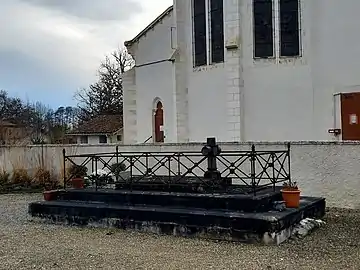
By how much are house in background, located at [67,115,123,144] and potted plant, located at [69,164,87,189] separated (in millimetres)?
23001

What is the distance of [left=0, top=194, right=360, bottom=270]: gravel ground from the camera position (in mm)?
6859

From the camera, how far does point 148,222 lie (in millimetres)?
9188

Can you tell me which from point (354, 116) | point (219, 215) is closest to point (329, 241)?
point (219, 215)

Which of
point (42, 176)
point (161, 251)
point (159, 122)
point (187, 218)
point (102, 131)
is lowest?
point (161, 251)

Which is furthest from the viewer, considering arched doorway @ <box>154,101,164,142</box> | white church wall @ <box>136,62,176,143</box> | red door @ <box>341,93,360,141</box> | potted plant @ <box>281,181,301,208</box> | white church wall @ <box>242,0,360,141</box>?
arched doorway @ <box>154,101,164,142</box>

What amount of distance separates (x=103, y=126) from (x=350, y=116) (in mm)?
27959

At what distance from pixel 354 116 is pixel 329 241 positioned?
7291 millimetres

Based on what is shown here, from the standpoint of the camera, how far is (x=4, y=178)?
1775cm

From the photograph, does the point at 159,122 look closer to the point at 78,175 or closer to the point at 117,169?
the point at 78,175

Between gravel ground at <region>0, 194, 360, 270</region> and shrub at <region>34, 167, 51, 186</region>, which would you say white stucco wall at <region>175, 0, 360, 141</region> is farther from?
gravel ground at <region>0, 194, 360, 270</region>

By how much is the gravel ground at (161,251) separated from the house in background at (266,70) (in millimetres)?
6067

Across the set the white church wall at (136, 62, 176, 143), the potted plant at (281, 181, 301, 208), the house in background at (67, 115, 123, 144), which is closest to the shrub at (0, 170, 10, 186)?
the white church wall at (136, 62, 176, 143)

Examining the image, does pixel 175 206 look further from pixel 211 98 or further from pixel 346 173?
pixel 211 98

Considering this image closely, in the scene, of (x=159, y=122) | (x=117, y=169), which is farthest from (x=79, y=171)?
(x=159, y=122)
